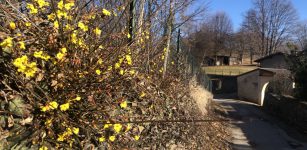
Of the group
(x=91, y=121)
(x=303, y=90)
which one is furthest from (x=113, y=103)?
(x=303, y=90)

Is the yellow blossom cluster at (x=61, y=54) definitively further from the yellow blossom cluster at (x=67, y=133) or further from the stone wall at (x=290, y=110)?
the stone wall at (x=290, y=110)

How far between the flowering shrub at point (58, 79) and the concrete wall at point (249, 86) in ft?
127

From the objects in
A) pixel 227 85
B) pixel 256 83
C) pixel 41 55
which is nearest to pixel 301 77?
pixel 41 55

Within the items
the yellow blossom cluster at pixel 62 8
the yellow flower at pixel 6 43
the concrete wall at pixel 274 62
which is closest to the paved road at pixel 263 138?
the yellow blossom cluster at pixel 62 8

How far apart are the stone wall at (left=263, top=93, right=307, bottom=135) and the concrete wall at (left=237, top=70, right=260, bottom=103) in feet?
44.7

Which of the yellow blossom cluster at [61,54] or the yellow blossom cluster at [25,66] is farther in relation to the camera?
the yellow blossom cluster at [61,54]

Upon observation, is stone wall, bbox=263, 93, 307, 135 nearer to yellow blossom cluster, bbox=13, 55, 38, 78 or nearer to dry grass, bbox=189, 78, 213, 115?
dry grass, bbox=189, 78, 213, 115

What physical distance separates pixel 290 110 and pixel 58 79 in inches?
793

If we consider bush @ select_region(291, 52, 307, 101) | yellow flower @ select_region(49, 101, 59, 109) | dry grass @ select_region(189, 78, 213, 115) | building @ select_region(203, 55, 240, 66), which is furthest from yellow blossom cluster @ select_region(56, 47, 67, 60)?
building @ select_region(203, 55, 240, 66)

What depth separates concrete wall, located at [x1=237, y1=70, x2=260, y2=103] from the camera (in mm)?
42594

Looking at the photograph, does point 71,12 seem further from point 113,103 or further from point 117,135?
point 117,135

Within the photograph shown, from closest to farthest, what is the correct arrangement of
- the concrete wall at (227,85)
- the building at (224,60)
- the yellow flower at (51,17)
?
the yellow flower at (51,17)
the concrete wall at (227,85)
the building at (224,60)

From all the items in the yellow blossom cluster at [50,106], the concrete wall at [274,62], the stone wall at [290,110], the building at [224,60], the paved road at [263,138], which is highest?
the building at [224,60]

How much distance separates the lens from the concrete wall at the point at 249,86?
4259 cm
